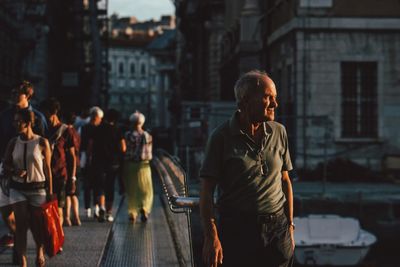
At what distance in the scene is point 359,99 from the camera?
84.2 ft

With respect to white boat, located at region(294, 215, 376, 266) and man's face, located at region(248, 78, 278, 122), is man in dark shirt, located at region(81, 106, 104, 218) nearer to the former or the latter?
white boat, located at region(294, 215, 376, 266)

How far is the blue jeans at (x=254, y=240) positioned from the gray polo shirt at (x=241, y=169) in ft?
0.19

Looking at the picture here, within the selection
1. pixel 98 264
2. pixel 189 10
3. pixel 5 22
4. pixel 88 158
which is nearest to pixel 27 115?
pixel 98 264

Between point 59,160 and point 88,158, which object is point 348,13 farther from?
point 59,160

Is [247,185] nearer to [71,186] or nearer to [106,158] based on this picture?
[71,186]

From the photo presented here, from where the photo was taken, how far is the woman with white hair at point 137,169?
14.9m

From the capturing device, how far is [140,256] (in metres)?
10.7

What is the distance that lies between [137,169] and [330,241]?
5.25 m

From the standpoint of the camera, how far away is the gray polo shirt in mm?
5426

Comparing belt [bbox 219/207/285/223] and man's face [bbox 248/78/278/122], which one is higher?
man's face [bbox 248/78/278/122]

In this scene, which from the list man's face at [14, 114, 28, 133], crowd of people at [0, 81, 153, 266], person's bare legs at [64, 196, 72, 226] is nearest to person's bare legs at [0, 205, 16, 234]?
crowd of people at [0, 81, 153, 266]

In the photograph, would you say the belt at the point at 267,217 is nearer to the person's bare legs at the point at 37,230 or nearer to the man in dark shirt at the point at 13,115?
the person's bare legs at the point at 37,230

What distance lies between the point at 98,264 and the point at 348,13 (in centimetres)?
1702

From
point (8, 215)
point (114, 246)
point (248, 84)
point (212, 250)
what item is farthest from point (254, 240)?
point (114, 246)
